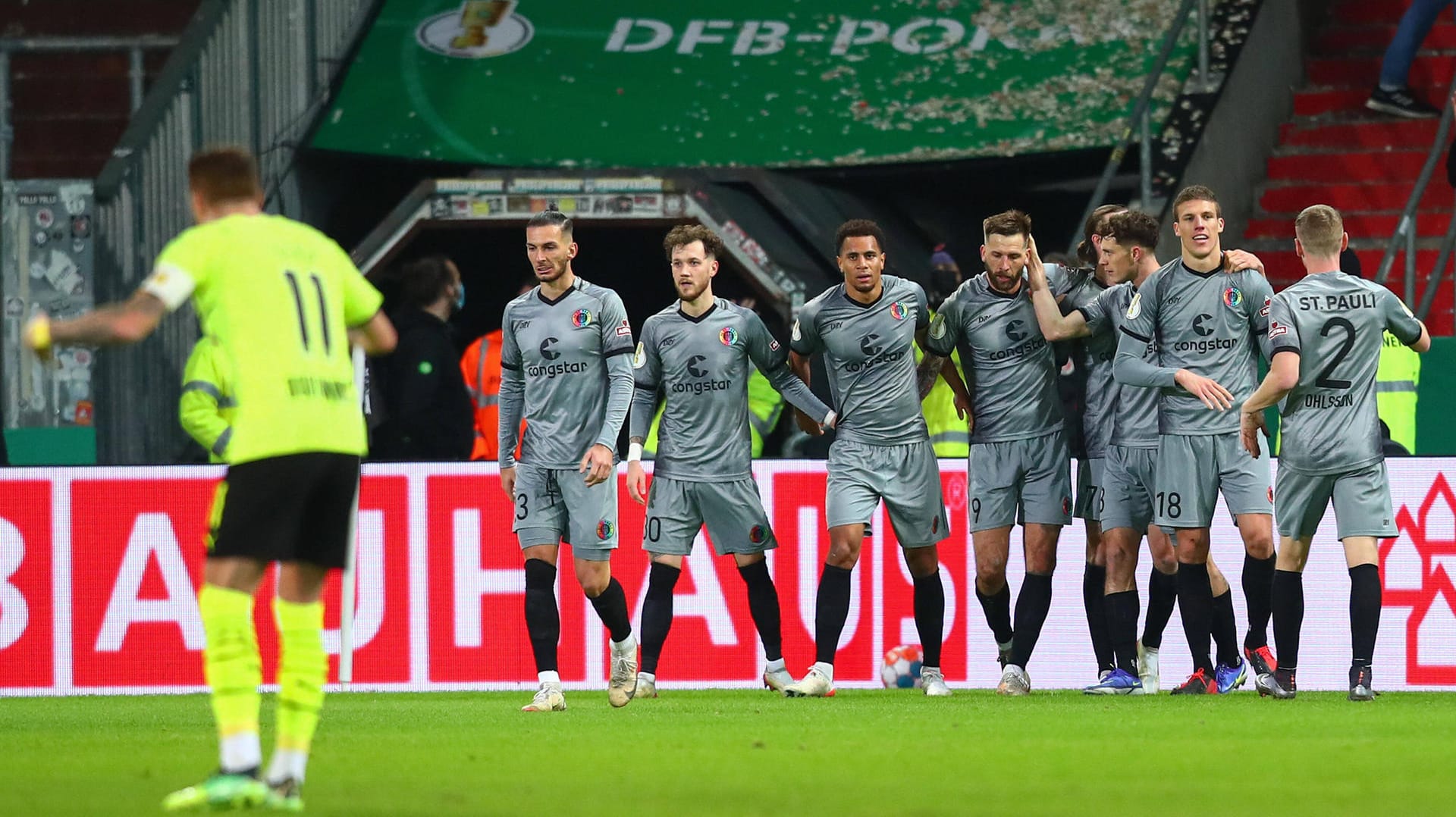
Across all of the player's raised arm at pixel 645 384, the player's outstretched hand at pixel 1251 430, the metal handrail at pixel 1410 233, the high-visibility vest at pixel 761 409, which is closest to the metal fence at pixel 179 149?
the high-visibility vest at pixel 761 409

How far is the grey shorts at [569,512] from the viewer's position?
998 cm

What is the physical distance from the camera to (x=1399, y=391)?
12094mm

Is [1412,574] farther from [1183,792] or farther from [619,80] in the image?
[619,80]

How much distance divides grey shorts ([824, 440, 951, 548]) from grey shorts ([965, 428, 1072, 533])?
0.21 metres

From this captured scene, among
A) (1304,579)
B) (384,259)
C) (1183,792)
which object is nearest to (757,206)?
(384,259)

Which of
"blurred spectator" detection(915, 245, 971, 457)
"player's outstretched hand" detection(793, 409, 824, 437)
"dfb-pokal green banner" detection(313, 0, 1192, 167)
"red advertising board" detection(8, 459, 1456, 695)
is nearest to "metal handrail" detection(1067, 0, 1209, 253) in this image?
"dfb-pokal green banner" detection(313, 0, 1192, 167)

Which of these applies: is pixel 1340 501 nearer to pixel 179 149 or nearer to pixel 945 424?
pixel 945 424

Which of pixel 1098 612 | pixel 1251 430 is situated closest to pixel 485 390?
pixel 1098 612

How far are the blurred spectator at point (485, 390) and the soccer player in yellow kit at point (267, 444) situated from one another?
661cm

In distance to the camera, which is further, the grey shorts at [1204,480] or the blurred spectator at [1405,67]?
the blurred spectator at [1405,67]

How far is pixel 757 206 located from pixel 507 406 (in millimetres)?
5197

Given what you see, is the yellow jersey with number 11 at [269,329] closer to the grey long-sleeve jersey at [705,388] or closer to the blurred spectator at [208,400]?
the grey long-sleeve jersey at [705,388]

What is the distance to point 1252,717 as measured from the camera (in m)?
8.66

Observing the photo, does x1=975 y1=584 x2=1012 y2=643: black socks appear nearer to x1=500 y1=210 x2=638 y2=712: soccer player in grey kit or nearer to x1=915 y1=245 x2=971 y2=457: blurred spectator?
x1=500 y1=210 x2=638 y2=712: soccer player in grey kit
